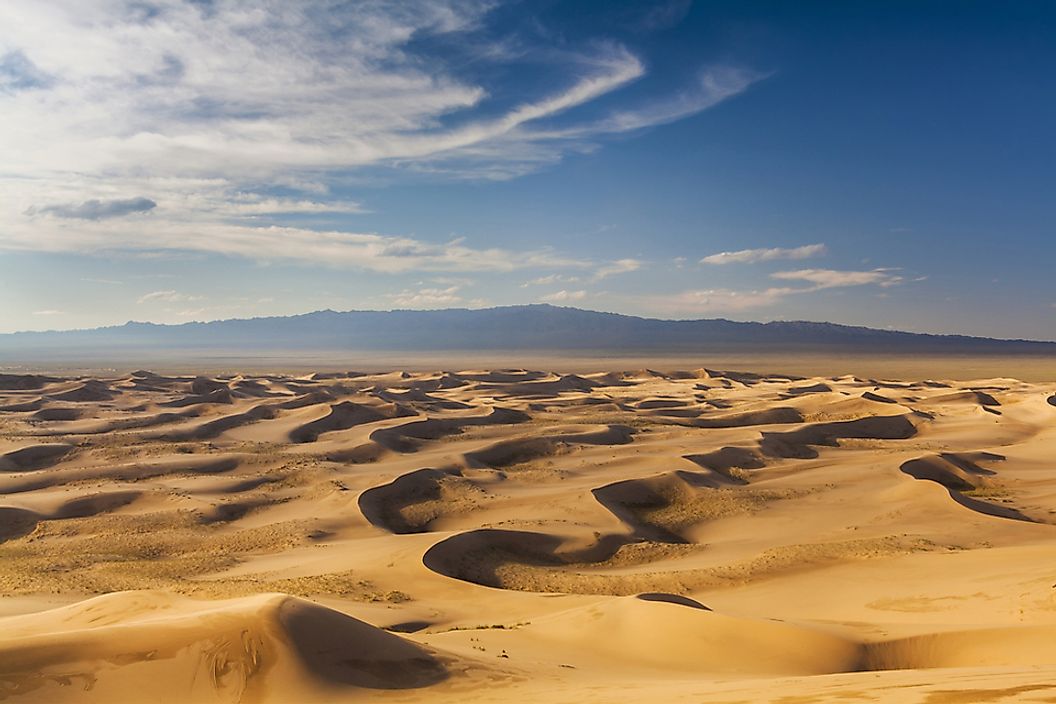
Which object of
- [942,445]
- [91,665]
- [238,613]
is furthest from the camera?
[942,445]

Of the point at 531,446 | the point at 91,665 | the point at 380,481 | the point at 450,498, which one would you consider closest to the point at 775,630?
the point at 91,665

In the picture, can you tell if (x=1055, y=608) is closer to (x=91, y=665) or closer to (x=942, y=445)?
(x=91, y=665)

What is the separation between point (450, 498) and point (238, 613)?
38.4ft

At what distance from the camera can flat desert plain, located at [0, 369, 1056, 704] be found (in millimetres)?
6707

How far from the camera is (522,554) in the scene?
14.7m

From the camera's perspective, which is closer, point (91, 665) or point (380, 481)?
point (91, 665)

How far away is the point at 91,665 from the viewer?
648 cm

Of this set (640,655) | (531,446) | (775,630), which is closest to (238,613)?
(640,655)

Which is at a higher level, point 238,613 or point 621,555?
point 238,613

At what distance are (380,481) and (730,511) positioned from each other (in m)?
8.56

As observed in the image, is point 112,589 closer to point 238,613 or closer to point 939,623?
point 238,613

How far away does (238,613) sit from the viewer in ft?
23.6

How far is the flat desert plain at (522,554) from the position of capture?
6.71 metres

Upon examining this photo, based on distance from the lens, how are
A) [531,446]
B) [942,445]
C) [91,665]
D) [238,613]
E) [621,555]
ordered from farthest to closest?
[942,445], [531,446], [621,555], [238,613], [91,665]
